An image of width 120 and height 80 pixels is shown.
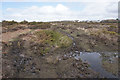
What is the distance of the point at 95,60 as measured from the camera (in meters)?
11.5

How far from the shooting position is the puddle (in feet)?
30.0

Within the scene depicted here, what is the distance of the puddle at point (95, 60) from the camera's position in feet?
30.0

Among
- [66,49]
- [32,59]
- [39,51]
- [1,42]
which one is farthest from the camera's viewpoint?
[1,42]

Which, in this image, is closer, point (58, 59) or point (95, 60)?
point (58, 59)

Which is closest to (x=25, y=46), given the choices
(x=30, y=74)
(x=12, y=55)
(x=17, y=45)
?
(x=17, y=45)

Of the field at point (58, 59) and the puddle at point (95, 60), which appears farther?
the puddle at point (95, 60)

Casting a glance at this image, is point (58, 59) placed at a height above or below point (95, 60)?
above

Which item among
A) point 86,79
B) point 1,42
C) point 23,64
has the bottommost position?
point 86,79

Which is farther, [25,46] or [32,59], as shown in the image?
[25,46]

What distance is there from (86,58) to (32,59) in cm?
600

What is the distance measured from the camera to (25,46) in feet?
47.2

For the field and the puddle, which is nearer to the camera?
the field

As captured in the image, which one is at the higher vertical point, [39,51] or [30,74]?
[39,51]

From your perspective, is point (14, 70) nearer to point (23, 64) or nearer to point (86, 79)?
point (23, 64)
